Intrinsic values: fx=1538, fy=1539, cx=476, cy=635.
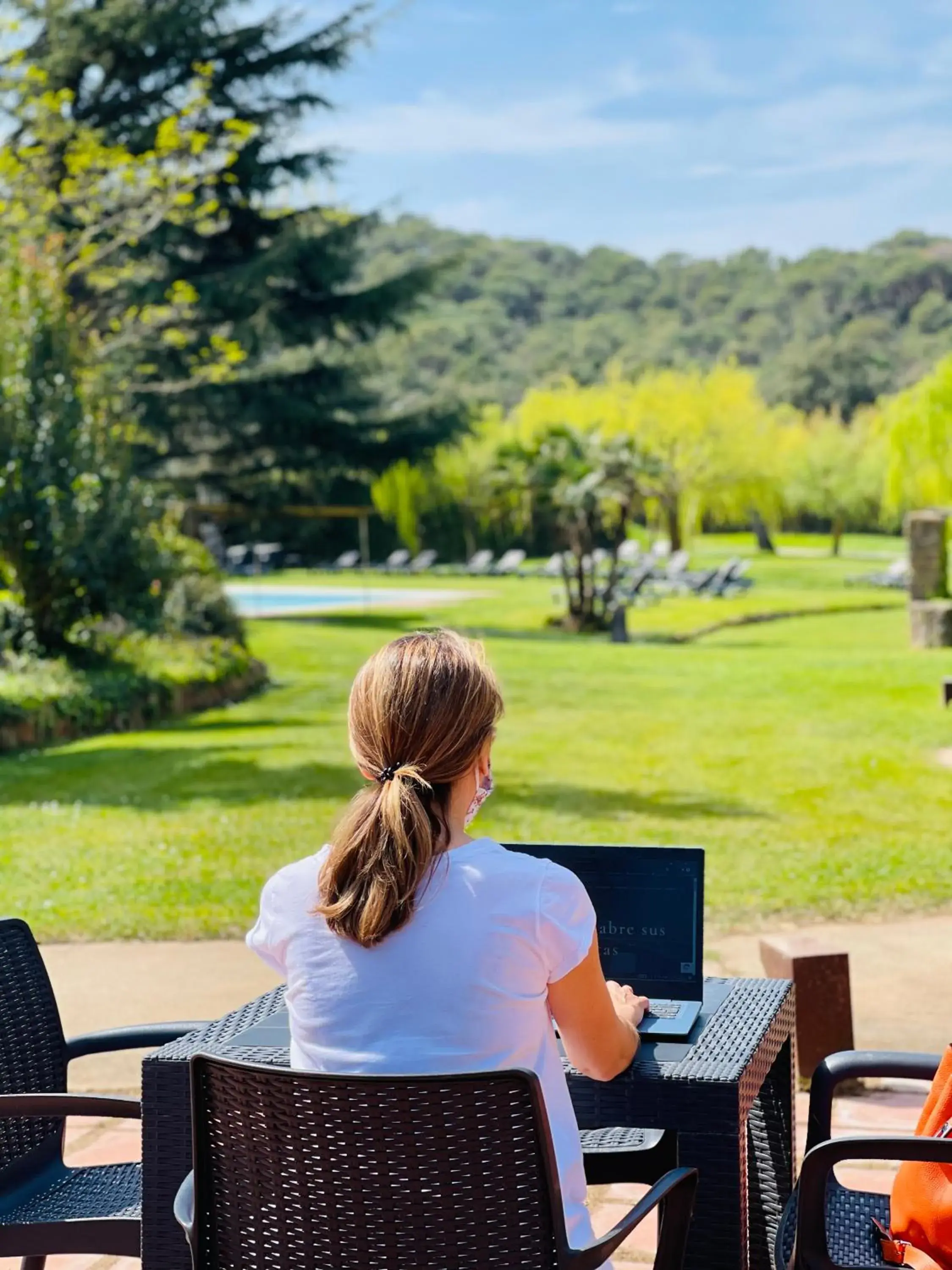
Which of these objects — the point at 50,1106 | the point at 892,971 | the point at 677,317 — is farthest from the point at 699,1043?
the point at 677,317

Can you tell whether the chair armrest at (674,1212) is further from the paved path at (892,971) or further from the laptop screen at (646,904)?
the paved path at (892,971)

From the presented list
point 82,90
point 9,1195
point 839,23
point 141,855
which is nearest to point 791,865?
point 141,855

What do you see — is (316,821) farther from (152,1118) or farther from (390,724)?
(390,724)

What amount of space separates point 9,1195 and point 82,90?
24.9m

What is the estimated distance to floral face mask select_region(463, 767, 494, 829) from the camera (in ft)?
6.66

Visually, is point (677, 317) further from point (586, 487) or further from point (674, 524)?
point (586, 487)

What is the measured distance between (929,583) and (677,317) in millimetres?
71992

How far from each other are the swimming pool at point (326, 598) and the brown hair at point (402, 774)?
2580cm

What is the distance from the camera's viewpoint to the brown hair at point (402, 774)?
1.91m

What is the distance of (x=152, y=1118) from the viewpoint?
2.39 meters

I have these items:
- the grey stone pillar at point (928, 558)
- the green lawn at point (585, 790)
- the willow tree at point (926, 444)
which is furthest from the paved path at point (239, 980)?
the willow tree at point (926, 444)

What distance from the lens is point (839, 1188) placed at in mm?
2518

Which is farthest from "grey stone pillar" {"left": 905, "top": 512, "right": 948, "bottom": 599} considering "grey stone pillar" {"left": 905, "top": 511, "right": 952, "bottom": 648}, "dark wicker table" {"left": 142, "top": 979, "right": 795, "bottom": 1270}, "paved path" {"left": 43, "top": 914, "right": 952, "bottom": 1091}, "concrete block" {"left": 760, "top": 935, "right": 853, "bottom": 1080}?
"dark wicker table" {"left": 142, "top": 979, "right": 795, "bottom": 1270}

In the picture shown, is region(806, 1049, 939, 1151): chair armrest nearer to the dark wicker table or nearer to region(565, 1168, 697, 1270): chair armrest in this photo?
the dark wicker table
